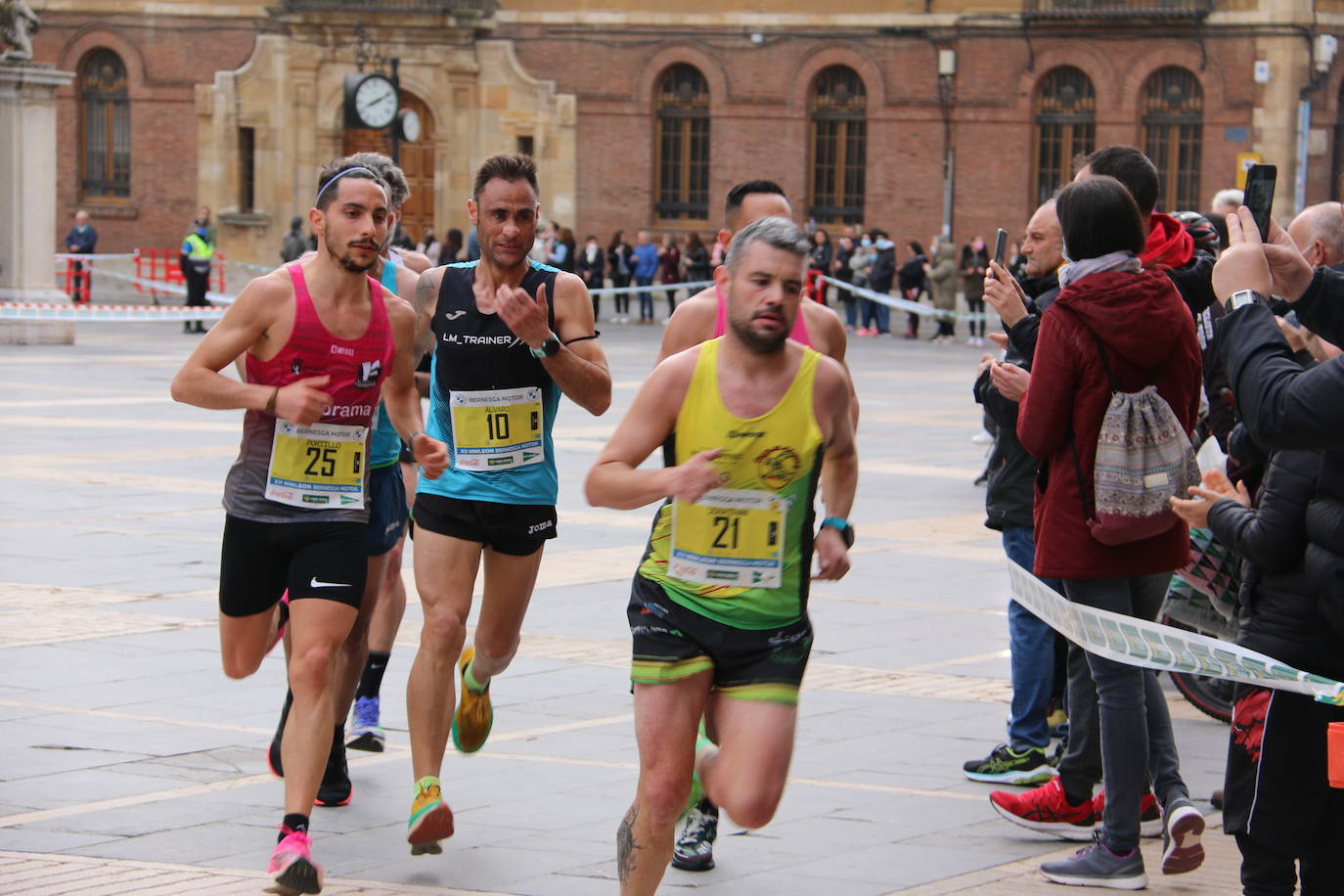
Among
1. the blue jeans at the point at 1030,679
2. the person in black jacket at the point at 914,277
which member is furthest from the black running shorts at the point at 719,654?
the person in black jacket at the point at 914,277

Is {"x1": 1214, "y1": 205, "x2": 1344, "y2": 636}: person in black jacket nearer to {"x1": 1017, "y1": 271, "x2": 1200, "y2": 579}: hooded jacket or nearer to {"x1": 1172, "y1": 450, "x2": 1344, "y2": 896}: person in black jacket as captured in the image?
{"x1": 1172, "y1": 450, "x2": 1344, "y2": 896}: person in black jacket

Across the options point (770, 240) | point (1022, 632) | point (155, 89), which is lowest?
point (1022, 632)

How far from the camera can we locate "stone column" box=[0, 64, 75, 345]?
27281 mm

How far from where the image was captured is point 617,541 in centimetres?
1245

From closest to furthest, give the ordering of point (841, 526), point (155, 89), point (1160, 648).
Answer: point (841, 526) < point (1160, 648) < point (155, 89)

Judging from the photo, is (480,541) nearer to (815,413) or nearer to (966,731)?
(815,413)

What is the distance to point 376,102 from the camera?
31.0 metres

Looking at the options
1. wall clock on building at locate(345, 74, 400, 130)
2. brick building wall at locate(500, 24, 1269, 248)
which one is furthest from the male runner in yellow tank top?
brick building wall at locate(500, 24, 1269, 248)

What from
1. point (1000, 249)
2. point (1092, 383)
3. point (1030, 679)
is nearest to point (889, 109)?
point (1000, 249)

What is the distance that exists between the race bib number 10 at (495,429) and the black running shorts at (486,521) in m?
0.12

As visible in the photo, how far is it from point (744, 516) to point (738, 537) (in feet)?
0.17

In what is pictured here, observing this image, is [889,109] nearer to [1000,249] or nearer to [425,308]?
[1000,249]

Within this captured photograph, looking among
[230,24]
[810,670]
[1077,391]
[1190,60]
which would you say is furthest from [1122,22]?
[1077,391]

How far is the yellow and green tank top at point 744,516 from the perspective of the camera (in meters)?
5.16
